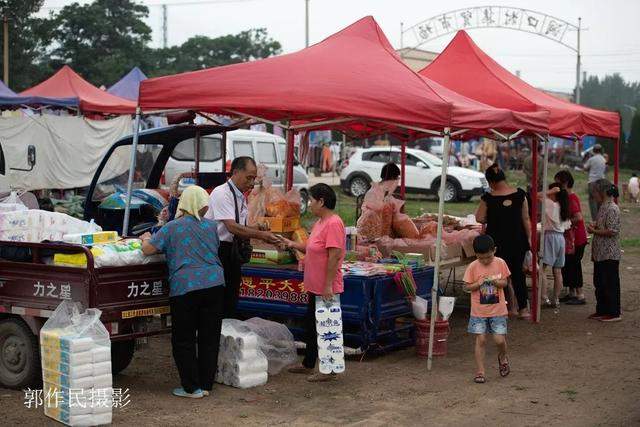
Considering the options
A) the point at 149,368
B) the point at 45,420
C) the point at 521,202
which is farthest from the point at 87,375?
the point at 521,202

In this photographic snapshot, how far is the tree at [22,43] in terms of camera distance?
4100cm

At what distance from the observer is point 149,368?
8.14m

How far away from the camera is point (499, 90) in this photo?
12.5 metres

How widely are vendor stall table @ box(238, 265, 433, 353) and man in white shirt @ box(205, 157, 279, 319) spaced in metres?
1.03

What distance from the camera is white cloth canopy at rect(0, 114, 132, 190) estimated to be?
65.6 feet

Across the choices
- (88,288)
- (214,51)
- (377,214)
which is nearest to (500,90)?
(377,214)

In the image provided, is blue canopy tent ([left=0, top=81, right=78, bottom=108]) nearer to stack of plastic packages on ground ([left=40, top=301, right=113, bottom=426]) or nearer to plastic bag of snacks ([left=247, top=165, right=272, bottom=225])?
plastic bag of snacks ([left=247, top=165, right=272, bottom=225])

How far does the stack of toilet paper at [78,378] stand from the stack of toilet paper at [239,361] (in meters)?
A: 1.33

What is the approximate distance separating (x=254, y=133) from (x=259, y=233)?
15.5m

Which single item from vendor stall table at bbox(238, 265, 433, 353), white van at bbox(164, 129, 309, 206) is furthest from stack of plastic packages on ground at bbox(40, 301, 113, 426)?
white van at bbox(164, 129, 309, 206)

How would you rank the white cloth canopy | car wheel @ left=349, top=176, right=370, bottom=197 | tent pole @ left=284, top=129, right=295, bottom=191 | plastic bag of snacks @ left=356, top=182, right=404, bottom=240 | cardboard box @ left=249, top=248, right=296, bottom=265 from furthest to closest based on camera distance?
car wheel @ left=349, top=176, right=370, bottom=197 → the white cloth canopy → tent pole @ left=284, top=129, right=295, bottom=191 → plastic bag of snacks @ left=356, top=182, right=404, bottom=240 → cardboard box @ left=249, top=248, right=296, bottom=265

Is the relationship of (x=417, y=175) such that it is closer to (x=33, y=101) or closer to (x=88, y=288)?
(x=33, y=101)

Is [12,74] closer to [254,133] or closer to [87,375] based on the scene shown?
[254,133]

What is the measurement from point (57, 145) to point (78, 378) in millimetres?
15742
